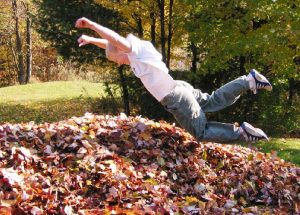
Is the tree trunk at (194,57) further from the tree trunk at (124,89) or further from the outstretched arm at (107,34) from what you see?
the outstretched arm at (107,34)

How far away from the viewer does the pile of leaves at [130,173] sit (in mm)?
4113

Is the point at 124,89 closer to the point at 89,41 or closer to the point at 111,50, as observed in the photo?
the point at 111,50

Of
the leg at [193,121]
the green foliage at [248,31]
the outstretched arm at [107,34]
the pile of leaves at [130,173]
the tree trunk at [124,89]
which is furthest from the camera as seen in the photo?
the tree trunk at [124,89]

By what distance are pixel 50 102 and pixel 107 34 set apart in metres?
13.2

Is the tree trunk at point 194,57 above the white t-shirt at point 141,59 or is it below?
above

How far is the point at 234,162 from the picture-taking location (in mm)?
5516

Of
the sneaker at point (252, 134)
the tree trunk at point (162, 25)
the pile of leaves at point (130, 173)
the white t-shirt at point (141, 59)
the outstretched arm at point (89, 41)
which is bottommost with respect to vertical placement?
the pile of leaves at point (130, 173)

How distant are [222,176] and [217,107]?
3.13 feet

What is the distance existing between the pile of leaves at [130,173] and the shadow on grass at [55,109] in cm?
797

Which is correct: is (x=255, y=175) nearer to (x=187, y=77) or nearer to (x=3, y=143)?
(x=3, y=143)

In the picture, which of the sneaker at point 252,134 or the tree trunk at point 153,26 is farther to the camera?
the tree trunk at point 153,26

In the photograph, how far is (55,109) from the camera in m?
16.0

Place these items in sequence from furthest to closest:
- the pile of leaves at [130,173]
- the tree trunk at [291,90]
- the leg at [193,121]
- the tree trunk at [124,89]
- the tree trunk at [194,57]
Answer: the tree trunk at [291,90]
the tree trunk at [194,57]
the tree trunk at [124,89]
the leg at [193,121]
the pile of leaves at [130,173]

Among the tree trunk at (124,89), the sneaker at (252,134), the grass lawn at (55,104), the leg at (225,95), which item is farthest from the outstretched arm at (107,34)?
the tree trunk at (124,89)
